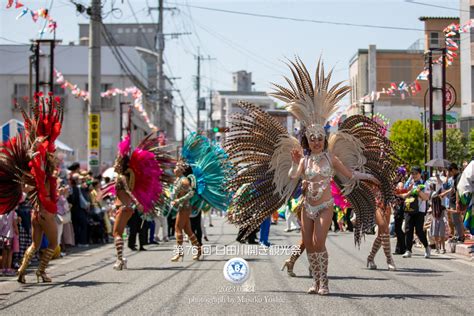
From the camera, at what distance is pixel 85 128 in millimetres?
65812

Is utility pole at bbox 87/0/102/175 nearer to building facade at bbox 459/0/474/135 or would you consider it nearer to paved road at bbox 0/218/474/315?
paved road at bbox 0/218/474/315

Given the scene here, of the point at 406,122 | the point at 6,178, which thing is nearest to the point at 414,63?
the point at 406,122

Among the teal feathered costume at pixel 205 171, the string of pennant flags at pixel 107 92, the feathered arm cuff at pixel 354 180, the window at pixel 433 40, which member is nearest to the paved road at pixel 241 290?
the teal feathered costume at pixel 205 171

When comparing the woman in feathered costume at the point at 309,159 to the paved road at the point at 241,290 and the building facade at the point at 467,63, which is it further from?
the building facade at the point at 467,63

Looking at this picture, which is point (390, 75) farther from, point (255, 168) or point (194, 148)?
point (255, 168)

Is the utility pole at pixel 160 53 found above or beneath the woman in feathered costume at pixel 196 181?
above

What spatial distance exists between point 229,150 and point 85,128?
54.9 meters

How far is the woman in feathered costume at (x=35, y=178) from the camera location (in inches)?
529

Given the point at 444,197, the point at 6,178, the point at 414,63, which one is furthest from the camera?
the point at 414,63

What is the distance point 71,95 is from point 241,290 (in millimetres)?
55754

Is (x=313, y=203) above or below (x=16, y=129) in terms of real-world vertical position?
below

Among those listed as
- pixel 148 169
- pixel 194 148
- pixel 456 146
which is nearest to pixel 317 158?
pixel 148 169

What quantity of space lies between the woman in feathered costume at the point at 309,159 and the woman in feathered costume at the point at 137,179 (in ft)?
13.5

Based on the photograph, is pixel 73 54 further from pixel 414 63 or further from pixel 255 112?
pixel 255 112
